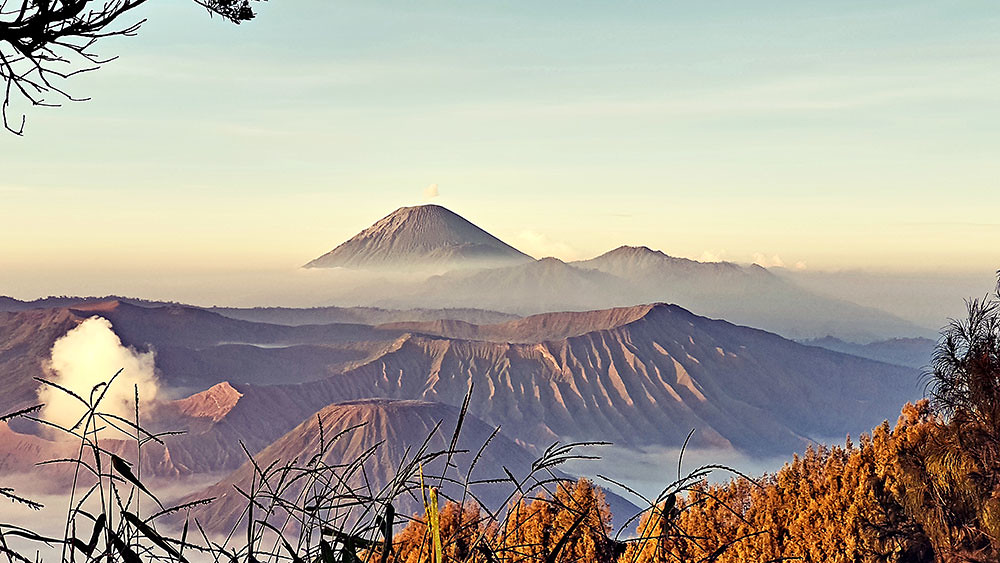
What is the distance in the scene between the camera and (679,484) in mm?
2004

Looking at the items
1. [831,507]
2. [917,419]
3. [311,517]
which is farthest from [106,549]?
[917,419]

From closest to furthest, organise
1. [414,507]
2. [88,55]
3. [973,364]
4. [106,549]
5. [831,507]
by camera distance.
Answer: [106,549] < [88,55] < [973,364] < [831,507] < [414,507]

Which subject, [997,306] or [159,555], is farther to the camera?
[997,306]

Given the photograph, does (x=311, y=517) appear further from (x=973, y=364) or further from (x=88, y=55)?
(x=973, y=364)

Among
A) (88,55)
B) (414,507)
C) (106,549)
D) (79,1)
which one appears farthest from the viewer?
(414,507)

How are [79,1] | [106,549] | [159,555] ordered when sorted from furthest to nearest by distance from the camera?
[79,1] → [159,555] → [106,549]

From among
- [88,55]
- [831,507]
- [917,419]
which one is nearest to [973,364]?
[831,507]

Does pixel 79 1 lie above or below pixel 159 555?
above

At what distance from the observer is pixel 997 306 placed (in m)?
13.0

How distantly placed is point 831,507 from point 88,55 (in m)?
13.0

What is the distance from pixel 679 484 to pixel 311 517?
0.70 meters

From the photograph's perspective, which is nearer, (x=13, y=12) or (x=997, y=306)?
(x=13, y=12)

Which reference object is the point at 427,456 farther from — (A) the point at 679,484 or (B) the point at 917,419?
(B) the point at 917,419

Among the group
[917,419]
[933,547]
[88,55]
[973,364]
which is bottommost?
[933,547]
